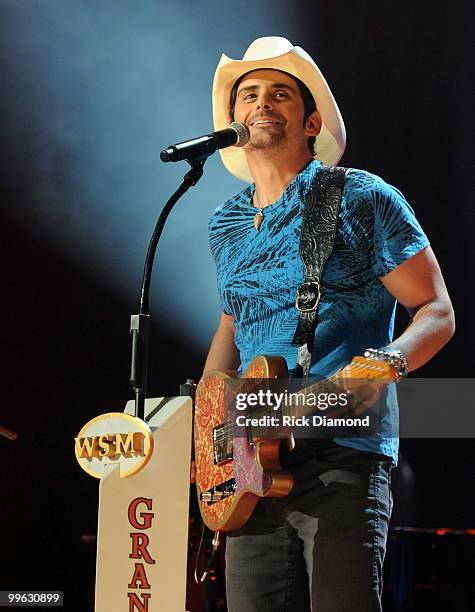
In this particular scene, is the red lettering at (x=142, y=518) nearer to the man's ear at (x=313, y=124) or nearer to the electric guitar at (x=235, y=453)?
the electric guitar at (x=235, y=453)

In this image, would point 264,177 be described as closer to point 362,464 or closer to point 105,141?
point 362,464

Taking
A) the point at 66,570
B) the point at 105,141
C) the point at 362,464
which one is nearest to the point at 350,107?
the point at 105,141

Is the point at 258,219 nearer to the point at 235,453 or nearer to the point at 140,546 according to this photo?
the point at 235,453

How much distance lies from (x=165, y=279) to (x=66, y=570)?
167cm

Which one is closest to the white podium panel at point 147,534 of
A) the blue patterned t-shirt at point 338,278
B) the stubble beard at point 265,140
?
the blue patterned t-shirt at point 338,278

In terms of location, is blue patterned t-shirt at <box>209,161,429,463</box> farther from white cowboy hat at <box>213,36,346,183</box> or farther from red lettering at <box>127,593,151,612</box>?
red lettering at <box>127,593,151,612</box>

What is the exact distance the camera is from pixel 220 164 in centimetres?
390

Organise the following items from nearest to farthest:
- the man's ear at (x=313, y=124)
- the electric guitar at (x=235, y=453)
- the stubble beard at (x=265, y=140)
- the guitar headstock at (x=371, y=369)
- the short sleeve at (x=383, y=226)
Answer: the guitar headstock at (x=371, y=369) → the electric guitar at (x=235, y=453) → the short sleeve at (x=383, y=226) → the stubble beard at (x=265, y=140) → the man's ear at (x=313, y=124)

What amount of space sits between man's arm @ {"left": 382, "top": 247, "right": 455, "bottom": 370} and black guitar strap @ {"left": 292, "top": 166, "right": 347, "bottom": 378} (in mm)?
158

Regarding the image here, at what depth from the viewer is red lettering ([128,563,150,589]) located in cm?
207

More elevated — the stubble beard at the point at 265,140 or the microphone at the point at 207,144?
the stubble beard at the point at 265,140

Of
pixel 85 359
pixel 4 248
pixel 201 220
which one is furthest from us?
pixel 85 359

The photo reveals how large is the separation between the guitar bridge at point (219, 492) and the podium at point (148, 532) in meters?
0.09

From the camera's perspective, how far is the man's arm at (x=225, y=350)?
2574 millimetres
